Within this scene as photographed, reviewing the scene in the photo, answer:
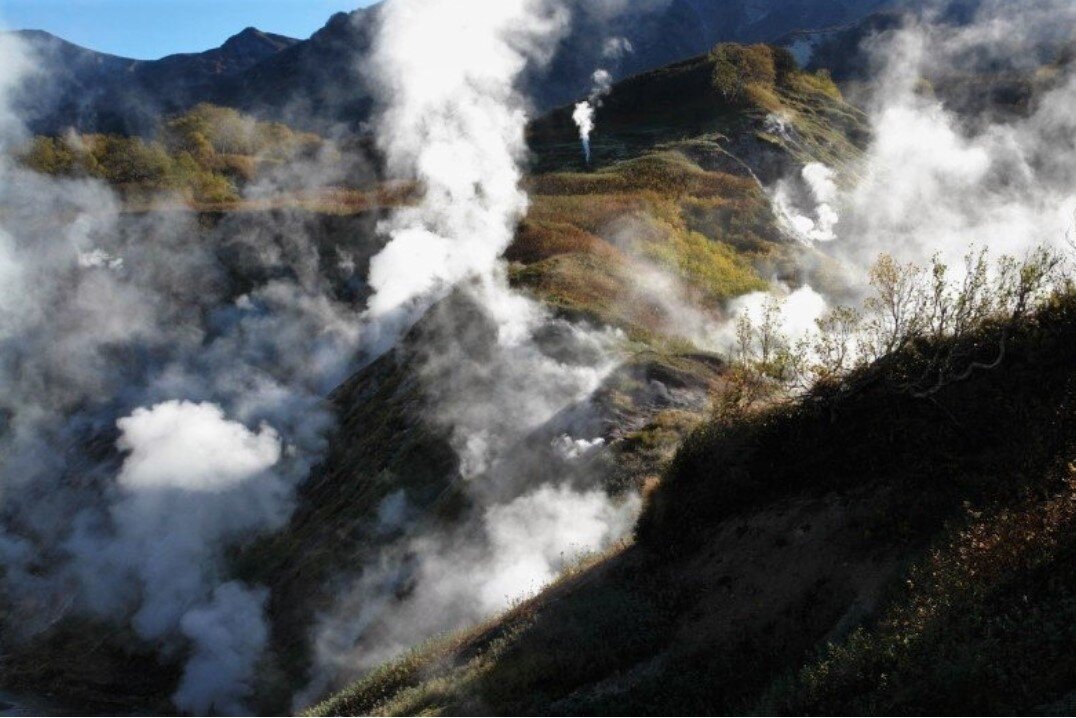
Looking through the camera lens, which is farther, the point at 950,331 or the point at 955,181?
the point at 955,181

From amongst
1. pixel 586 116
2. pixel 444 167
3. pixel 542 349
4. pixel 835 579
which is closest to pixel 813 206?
pixel 444 167

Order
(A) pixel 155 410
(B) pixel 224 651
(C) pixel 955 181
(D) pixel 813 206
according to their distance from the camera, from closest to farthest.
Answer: (B) pixel 224 651
(A) pixel 155 410
(D) pixel 813 206
(C) pixel 955 181

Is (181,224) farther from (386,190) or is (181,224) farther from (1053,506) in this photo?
(1053,506)

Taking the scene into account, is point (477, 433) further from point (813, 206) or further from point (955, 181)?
point (955, 181)

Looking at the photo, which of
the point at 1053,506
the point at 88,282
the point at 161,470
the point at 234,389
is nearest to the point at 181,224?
the point at 88,282

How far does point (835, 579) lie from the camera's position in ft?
31.0

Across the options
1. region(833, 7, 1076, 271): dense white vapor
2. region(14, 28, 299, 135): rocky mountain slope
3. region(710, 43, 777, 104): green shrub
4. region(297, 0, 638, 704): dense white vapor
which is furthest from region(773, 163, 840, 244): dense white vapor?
region(14, 28, 299, 135): rocky mountain slope

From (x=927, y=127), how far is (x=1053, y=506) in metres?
70.5

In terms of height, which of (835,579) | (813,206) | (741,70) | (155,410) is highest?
(741,70)

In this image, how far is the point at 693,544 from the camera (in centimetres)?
1161

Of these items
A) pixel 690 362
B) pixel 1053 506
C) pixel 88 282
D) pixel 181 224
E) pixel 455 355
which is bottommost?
pixel 1053 506

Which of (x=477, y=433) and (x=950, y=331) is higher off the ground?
(x=477, y=433)

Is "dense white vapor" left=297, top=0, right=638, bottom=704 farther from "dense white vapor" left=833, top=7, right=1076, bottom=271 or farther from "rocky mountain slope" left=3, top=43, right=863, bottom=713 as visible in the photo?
"dense white vapor" left=833, top=7, right=1076, bottom=271

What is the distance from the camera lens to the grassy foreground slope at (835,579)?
23.4 feet
